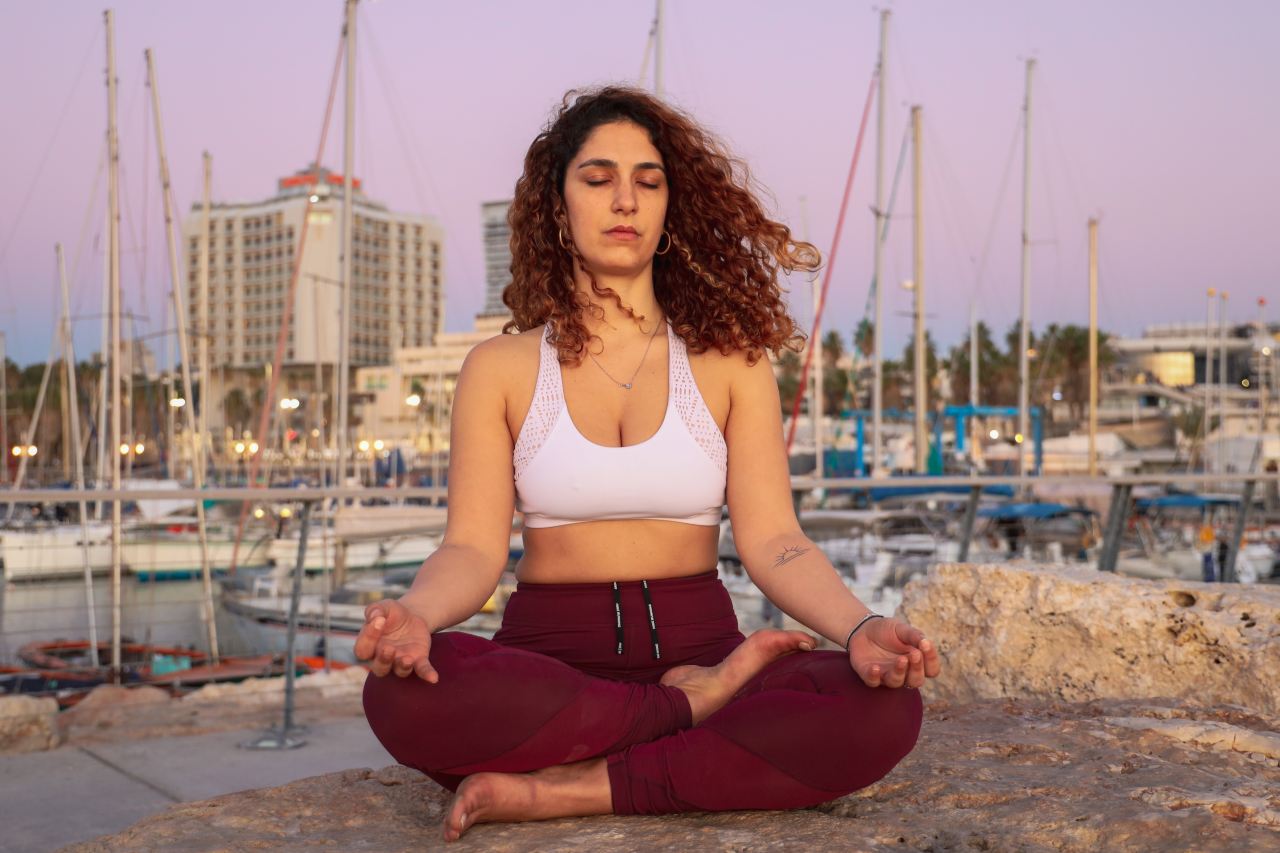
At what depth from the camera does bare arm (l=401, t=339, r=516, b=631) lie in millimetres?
2266

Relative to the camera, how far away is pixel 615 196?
2561 millimetres

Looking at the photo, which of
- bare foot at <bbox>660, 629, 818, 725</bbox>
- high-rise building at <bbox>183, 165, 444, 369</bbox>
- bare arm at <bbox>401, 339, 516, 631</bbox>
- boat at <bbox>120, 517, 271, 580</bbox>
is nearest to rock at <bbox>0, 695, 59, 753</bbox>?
bare arm at <bbox>401, 339, 516, 631</bbox>

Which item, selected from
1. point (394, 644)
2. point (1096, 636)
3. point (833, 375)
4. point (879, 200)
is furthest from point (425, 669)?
point (833, 375)

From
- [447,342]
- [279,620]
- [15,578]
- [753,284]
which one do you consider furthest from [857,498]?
[447,342]

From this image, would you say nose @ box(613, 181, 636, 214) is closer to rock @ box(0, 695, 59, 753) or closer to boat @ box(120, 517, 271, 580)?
rock @ box(0, 695, 59, 753)

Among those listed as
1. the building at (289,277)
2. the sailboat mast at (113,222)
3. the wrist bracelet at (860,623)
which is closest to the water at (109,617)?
the sailboat mast at (113,222)

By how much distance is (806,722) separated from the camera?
1.91 m

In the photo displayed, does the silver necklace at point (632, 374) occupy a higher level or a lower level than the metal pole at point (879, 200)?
lower

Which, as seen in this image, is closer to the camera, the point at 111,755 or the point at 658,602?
the point at 658,602

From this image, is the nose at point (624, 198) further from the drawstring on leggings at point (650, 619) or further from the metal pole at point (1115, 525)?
the metal pole at point (1115, 525)

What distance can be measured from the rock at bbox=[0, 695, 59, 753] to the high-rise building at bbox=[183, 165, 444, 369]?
127m

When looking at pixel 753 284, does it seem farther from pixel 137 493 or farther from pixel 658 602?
pixel 137 493

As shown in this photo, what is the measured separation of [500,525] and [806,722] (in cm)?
80

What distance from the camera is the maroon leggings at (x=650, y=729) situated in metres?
1.90
